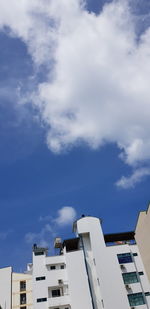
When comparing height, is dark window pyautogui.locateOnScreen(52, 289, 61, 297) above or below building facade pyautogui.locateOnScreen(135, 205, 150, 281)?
below

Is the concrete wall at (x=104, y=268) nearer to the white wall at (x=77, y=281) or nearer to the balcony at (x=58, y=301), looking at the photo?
the white wall at (x=77, y=281)

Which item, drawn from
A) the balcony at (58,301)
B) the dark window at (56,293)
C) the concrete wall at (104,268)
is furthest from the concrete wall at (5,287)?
the concrete wall at (104,268)

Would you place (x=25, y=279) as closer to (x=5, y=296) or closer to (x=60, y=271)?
(x=5, y=296)

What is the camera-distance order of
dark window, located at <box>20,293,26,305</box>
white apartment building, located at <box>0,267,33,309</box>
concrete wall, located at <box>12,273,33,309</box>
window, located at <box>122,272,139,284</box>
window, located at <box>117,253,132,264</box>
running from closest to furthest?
1. window, located at <box>122,272,139,284</box>
2. window, located at <box>117,253,132,264</box>
3. white apartment building, located at <box>0,267,33,309</box>
4. concrete wall, located at <box>12,273,33,309</box>
5. dark window, located at <box>20,293,26,305</box>

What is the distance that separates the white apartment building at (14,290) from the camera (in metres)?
46.7

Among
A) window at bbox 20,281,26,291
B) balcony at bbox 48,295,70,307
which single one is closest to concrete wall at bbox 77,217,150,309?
balcony at bbox 48,295,70,307

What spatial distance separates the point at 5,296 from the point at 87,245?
671 inches

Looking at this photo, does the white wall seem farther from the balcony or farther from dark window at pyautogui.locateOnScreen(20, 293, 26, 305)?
dark window at pyautogui.locateOnScreen(20, 293, 26, 305)

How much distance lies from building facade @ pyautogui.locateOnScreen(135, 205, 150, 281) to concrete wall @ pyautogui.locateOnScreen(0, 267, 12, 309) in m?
25.0

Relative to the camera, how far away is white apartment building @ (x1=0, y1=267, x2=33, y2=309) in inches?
1839

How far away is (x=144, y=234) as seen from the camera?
39.1 metres

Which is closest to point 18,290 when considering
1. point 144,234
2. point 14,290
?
point 14,290

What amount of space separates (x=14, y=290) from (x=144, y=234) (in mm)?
26617

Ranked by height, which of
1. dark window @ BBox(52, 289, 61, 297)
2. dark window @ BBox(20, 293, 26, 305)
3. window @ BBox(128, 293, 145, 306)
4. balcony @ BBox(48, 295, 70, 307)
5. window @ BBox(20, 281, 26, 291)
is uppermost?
window @ BBox(20, 281, 26, 291)
